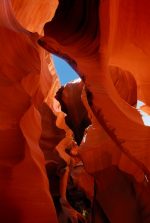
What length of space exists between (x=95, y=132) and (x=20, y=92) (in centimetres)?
190

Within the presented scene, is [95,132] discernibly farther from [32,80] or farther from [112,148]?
[32,80]

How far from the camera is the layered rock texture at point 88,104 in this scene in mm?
2459

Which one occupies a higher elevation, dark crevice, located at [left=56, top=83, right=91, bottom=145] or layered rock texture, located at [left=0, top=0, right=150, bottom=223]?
layered rock texture, located at [left=0, top=0, right=150, bottom=223]

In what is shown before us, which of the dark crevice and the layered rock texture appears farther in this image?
the dark crevice

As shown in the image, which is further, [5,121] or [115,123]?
[115,123]

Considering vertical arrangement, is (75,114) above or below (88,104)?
below

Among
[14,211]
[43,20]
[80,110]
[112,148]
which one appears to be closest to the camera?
[14,211]

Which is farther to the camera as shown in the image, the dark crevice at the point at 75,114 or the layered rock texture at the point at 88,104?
the dark crevice at the point at 75,114

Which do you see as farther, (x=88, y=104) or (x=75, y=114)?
(x=75, y=114)

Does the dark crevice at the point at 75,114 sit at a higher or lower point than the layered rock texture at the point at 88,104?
lower

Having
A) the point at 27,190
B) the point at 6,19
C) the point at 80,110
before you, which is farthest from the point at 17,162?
the point at 80,110

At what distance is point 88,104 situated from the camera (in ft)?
12.4

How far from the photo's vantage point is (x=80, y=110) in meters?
6.70

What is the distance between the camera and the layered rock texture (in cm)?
246
